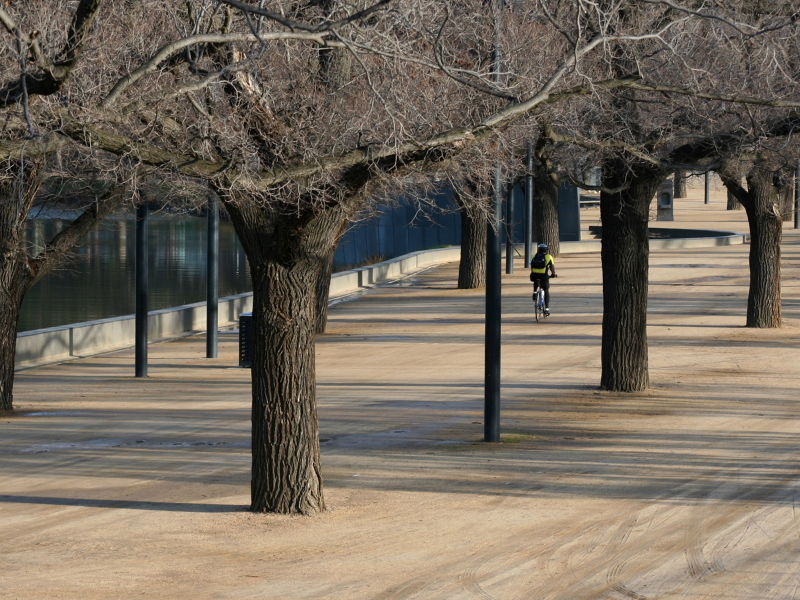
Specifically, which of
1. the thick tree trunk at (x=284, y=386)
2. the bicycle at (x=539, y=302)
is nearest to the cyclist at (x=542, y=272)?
the bicycle at (x=539, y=302)

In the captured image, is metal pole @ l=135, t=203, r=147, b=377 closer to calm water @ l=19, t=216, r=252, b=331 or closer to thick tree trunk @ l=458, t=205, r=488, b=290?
calm water @ l=19, t=216, r=252, b=331

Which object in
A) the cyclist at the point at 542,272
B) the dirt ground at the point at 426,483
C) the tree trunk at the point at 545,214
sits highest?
the tree trunk at the point at 545,214

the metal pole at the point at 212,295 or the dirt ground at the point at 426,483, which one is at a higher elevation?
the metal pole at the point at 212,295

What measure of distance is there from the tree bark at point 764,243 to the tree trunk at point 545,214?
19.1 m

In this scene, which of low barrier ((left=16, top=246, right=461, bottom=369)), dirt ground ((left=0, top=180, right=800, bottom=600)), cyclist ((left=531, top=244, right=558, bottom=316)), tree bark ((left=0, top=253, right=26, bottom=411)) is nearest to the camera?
dirt ground ((left=0, top=180, right=800, bottom=600))

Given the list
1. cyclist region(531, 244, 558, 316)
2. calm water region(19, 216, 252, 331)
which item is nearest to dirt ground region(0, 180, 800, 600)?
cyclist region(531, 244, 558, 316)

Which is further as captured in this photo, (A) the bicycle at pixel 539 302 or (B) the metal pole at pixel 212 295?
(A) the bicycle at pixel 539 302

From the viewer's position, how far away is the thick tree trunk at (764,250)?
2153cm

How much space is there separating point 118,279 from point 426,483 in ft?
101

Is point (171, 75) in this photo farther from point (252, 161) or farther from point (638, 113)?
point (638, 113)

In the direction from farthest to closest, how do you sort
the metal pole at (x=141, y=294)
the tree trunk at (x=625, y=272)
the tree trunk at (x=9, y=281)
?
the metal pole at (x=141, y=294), the tree trunk at (x=625, y=272), the tree trunk at (x=9, y=281)

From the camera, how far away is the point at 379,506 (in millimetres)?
8695

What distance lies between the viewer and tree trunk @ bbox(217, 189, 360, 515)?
8078 mm

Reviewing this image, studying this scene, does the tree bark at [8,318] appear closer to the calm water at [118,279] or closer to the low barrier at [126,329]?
the low barrier at [126,329]
